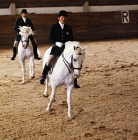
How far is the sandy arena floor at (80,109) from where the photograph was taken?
3274mm

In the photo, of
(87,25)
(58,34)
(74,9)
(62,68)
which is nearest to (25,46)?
(58,34)

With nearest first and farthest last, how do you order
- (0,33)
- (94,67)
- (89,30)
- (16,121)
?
1. (16,121)
2. (94,67)
3. (0,33)
4. (89,30)

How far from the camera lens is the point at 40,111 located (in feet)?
13.6

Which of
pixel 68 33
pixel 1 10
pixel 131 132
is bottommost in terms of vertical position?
pixel 131 132

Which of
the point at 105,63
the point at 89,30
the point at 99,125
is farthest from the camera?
the point at 89,30

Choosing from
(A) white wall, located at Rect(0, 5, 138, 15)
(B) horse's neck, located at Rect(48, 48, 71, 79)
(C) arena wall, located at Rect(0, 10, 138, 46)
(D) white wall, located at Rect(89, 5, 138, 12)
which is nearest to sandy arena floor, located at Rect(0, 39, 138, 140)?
(B) horse's neck, located at Rect(48, 48, 71, 79)

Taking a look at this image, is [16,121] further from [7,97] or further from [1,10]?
[1,10]

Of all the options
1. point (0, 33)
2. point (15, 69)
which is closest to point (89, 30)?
point (0, 33)

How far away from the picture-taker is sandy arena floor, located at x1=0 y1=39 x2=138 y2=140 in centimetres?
327

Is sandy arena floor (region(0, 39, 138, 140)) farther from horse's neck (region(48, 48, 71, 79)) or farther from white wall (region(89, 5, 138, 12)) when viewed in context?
white wall (region(89, 5, 138, 12))

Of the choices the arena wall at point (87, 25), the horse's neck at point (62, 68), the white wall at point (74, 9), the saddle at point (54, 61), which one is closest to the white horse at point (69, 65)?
the horse's neck at point (62, 68)

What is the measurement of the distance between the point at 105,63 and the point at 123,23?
344 inches

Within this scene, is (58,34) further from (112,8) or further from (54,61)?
(112,8)

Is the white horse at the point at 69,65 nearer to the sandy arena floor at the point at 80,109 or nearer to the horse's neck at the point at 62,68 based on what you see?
the horse's neck at the point at 62,68
